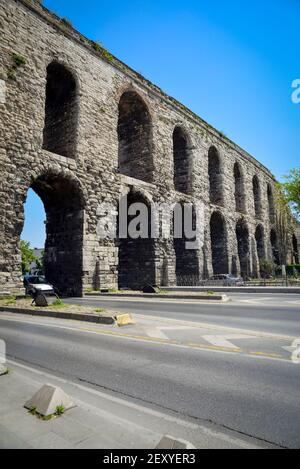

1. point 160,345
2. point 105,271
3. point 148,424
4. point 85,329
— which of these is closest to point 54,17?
point 105,271

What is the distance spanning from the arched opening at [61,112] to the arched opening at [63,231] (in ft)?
6.74

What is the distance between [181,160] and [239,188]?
1164 centimetres

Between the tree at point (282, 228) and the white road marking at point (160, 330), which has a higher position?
the tree at point (282, 228)

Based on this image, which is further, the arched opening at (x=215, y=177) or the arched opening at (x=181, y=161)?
the arched opening at (x=215, y=177)

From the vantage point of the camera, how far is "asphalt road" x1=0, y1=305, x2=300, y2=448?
290 cm

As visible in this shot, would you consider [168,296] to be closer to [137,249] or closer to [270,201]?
[137,249]

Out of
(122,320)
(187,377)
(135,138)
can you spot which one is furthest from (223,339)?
(135,138)

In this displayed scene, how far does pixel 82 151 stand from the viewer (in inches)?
683

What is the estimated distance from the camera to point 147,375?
4.17 meters

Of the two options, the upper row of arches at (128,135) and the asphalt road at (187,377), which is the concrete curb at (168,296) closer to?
the upper row of arches at (128,135)

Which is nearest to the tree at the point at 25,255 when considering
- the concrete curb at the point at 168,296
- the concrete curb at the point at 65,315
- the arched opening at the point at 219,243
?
the arched opening at the point at 219,243

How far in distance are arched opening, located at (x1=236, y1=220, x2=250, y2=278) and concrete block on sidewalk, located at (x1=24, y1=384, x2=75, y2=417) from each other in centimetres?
3209
